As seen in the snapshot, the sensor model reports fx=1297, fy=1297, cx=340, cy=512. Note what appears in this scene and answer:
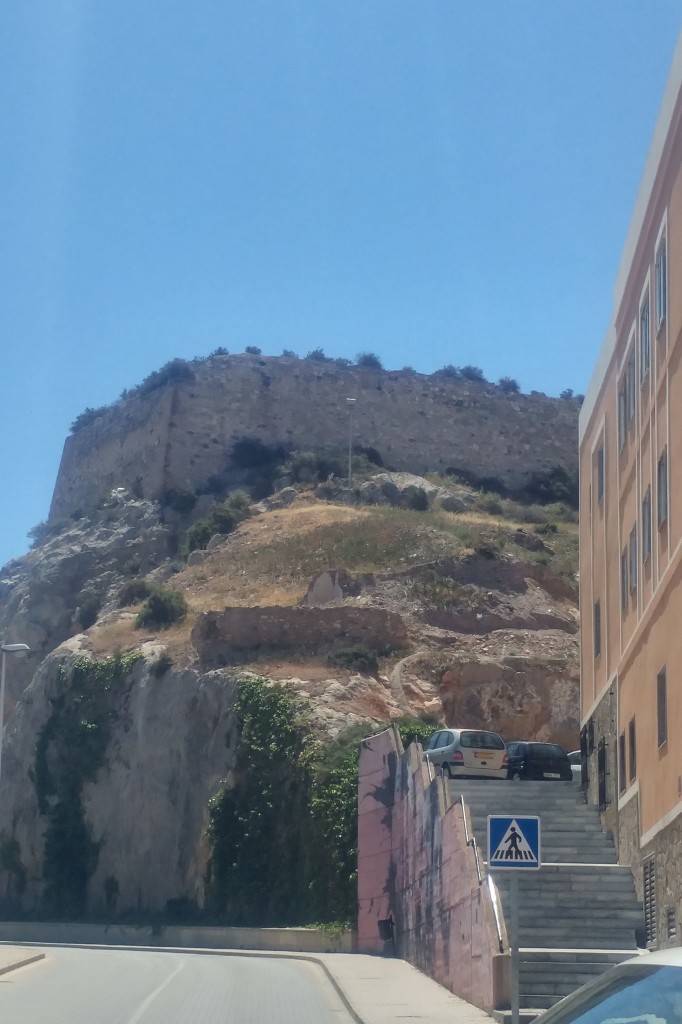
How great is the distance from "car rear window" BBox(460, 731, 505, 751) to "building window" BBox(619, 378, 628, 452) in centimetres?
772

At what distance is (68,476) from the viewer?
7838cm

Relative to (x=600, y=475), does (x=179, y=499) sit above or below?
above

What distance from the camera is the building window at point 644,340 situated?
19766 millimetres

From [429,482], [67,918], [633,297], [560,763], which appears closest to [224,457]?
[429,482]

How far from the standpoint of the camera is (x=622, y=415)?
22234 millimetres

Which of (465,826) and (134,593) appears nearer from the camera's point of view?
(465,826)

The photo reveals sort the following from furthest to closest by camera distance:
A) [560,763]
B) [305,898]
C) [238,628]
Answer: [238,628], [305,898], [560,763]

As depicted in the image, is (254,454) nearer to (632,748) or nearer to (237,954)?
Answer: (237,954)

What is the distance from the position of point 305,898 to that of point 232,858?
3366mm

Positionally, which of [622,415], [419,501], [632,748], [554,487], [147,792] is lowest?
[632,748]

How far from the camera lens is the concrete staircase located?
644 inches

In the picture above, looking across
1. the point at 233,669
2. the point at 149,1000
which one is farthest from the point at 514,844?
the point at 233,669

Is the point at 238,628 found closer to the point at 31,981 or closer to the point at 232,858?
the point at 232,858

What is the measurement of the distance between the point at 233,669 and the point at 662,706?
21.0 metres
